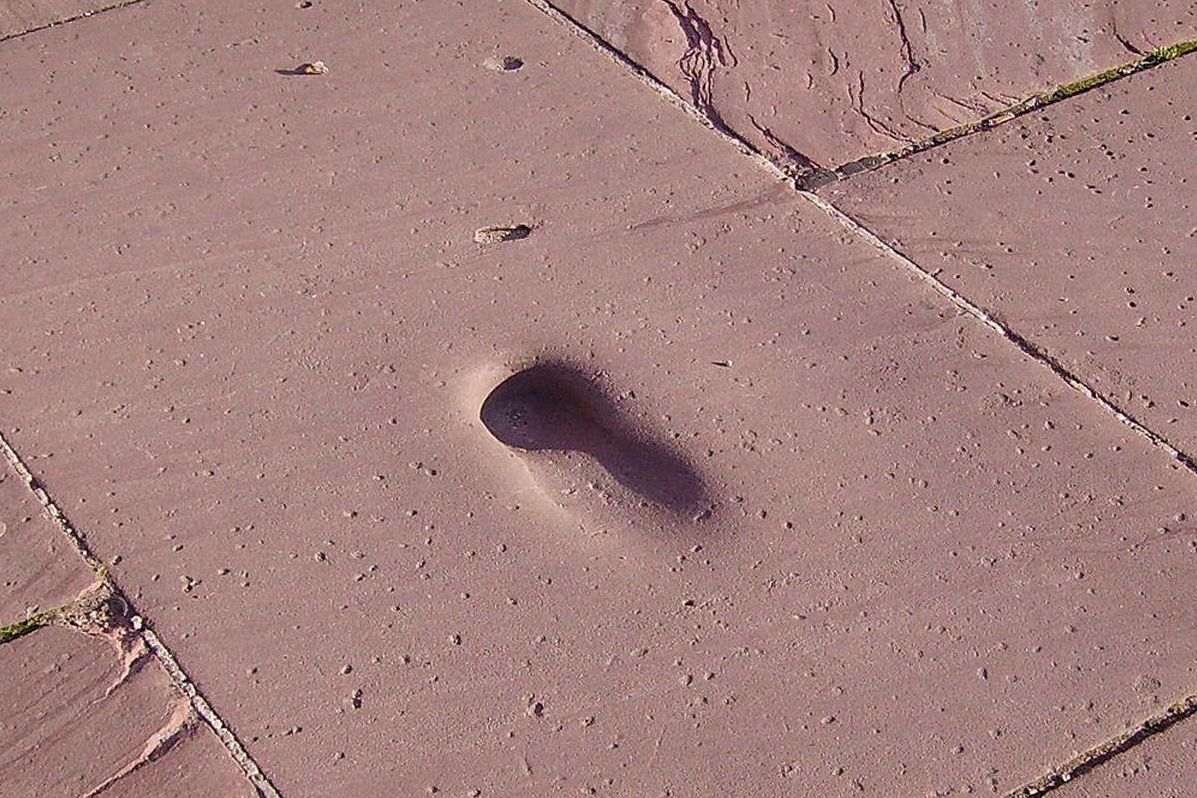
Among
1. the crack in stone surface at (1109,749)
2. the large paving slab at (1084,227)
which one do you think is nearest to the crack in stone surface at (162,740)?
the crack in stone surface at (1109,749)

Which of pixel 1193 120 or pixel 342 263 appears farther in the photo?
pixel 1193 120

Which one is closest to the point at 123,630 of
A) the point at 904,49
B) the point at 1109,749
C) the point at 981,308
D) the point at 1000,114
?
the point at 1109,749

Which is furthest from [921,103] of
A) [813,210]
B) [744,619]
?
[744,619]

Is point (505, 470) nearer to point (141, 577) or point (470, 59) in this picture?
point (141, 577)

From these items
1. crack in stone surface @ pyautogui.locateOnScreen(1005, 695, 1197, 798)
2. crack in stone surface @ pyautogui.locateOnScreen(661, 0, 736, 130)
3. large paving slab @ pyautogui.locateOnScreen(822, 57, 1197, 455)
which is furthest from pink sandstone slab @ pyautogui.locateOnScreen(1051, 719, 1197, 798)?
crack in stone surface @ pyautogui.locateOnScreen(661, 0, 736, 130)

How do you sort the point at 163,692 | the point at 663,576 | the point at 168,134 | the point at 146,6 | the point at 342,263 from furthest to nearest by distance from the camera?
the point at 146,6 → the point at 168,134 → the point at 342,263 → the point at 663,576 → the point at 163,692

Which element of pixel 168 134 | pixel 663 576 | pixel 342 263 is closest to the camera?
pixel 663 576

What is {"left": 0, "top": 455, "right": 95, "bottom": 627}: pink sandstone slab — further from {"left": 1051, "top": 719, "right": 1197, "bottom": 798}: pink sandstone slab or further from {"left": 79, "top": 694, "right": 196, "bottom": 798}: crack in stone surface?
{"left": 1051, "top": 719, "right": 1197, "bottom": 798}: pink sandstone slab
